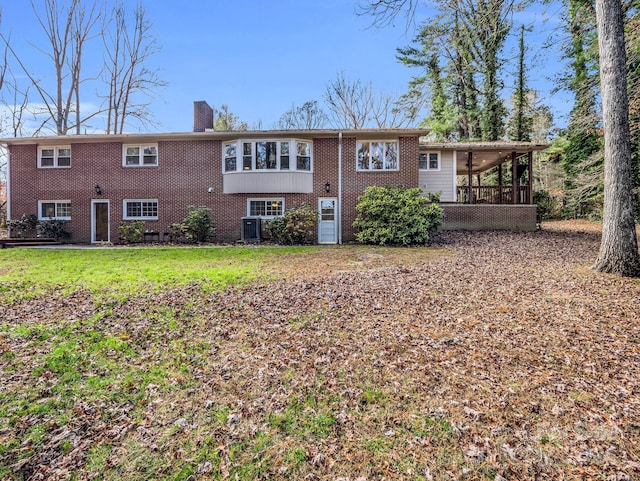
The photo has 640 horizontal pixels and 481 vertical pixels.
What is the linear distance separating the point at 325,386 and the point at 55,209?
18.3 m

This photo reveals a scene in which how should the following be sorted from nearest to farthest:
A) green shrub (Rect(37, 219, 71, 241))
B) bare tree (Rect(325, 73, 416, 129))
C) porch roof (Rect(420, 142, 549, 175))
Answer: green shrub (Rect(37, 219, 71, 241)), porch roof (Rect(420, 142, 549, 175)), bare tree (Rect(325, 73, 416, 129))

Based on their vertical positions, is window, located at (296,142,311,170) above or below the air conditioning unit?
above

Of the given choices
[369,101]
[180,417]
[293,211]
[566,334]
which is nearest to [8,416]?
[180,417]

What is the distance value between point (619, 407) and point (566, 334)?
1683mm

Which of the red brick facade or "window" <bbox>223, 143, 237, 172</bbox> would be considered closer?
the red brick facade

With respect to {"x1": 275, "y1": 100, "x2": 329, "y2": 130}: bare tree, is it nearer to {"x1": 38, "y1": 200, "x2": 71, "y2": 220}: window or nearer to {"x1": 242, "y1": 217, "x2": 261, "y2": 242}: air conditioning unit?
{"x1": 242, "y1": 217, "x2": 261, "y2": 242}: air conditioning unit

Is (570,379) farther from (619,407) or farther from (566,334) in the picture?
(566,334)

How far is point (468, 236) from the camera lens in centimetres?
1495

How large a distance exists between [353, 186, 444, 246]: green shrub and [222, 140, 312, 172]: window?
330 cm

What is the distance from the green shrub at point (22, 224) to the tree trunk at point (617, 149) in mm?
21070

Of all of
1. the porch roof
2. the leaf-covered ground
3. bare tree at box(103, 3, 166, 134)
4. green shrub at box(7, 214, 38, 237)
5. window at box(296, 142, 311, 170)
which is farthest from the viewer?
bare tree at box(103, 3, 166, 134)

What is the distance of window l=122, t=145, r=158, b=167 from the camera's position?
1634 cm

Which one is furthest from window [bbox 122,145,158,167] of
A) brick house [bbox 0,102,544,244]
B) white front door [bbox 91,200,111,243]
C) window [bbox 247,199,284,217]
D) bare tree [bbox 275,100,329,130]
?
bare tree [bbox 275,100,329,130]

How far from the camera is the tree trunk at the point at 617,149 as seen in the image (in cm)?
743
